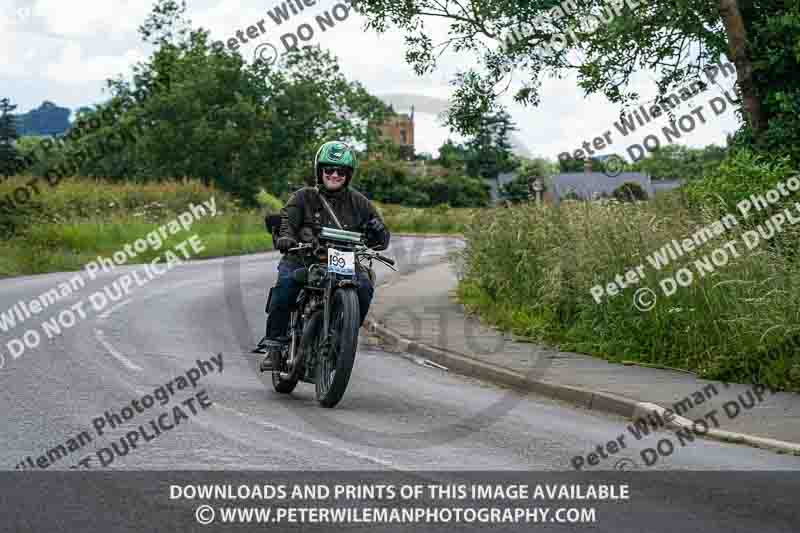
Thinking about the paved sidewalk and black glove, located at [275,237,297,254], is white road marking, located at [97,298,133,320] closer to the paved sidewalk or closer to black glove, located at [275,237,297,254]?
the paved sidewalk

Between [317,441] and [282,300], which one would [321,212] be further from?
[317,441]

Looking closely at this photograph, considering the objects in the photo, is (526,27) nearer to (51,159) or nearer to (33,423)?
(33,423)

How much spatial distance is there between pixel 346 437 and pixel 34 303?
1250cm

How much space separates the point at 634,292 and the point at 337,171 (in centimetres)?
527

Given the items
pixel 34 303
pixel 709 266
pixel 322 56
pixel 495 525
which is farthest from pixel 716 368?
pixel 322 56

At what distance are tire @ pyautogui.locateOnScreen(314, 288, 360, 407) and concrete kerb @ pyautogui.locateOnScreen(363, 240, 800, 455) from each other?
8.14ft

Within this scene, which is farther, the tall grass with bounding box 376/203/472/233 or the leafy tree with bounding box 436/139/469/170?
the leafy tree with bounding box 436/139/469/170

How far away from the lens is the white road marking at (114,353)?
1305cm

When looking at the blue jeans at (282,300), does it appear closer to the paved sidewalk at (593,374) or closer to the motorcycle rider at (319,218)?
the motorcycle rider at (319,218)

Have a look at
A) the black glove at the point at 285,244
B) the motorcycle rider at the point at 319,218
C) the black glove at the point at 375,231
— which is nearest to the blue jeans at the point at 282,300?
the motorcycle rider at the point at 319,218

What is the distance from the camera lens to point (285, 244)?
10352 millimetres

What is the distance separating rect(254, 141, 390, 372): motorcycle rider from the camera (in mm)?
10555

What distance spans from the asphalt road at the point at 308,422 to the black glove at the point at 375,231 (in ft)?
4.61

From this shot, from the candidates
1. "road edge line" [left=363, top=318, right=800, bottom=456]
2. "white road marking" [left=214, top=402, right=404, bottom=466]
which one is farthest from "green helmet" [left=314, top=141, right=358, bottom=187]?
"road edge line" [left=363, top=318, right=800, bottom=456]
